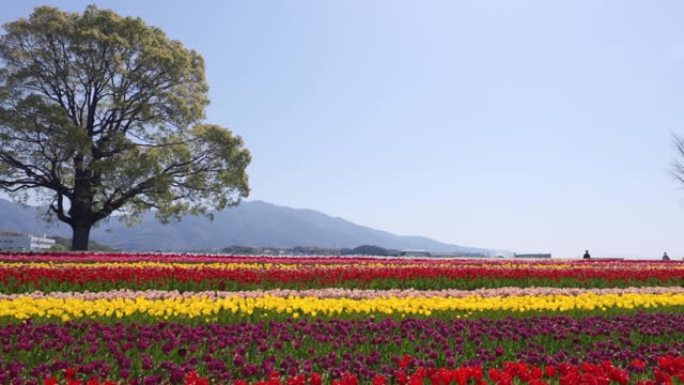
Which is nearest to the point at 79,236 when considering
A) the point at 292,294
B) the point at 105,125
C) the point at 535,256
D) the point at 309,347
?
the point at 105,125

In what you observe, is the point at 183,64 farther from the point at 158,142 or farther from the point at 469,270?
the point at 469,270

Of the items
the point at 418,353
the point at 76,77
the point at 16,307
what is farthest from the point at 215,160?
the point at 418,353

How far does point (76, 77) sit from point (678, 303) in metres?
32.4

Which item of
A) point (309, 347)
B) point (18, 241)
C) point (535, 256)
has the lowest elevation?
point (309, 347)

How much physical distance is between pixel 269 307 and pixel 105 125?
98.9 feet

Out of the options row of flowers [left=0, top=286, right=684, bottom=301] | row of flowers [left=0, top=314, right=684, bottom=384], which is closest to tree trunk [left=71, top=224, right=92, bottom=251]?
row of flowers [left=0, top=286, right=684, bottom=301]

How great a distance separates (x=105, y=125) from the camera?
37.3 metres

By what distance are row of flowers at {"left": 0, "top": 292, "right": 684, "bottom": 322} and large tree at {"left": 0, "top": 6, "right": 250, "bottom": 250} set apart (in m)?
24.6

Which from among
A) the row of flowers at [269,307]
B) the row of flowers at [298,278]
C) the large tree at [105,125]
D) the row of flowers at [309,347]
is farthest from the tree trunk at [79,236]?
the row of flowers at [309,347]

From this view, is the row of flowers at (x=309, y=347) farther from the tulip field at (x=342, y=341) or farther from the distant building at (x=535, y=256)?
the distant building at (x=535, y=256)

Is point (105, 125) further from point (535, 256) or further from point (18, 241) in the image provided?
point (535, 256)

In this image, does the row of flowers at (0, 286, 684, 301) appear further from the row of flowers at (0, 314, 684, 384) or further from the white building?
the white building

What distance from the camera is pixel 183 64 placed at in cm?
3778

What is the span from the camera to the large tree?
3391cm
